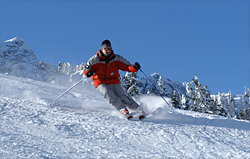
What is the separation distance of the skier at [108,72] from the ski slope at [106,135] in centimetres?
38

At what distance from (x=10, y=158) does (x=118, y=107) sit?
3.15 metres

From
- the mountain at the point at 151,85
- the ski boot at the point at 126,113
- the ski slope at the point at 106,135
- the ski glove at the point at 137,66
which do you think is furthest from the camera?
the mountain at the point at 151,85

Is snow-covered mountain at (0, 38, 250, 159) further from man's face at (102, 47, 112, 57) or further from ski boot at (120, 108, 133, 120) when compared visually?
man's face at (102, 47, 112, 57)

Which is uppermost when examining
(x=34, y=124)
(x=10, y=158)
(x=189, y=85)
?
(x=189, y=85)

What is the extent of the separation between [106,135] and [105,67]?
245cm

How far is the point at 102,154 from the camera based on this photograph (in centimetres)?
326

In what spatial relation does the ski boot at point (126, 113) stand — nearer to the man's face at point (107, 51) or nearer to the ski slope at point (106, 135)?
the ski slope at point (106, 135)

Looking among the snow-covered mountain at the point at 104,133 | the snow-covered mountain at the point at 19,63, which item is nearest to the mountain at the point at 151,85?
the snow-covered mountain at the point at 19,63

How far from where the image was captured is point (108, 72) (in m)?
6.24

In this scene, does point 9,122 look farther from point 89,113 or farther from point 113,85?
point 113,85

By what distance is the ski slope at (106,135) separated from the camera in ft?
11.0

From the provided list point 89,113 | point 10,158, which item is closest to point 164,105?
point 89,113

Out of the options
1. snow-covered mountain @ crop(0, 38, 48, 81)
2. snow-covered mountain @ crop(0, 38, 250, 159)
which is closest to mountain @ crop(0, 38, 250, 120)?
snow-covered mountain @ crop(0, 38, 48, 81)

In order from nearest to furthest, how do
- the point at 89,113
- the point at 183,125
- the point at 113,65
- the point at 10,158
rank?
1. the point at 10,158
2. the point at 183,125
3. the point at 89,113
4. the point at 113,65
